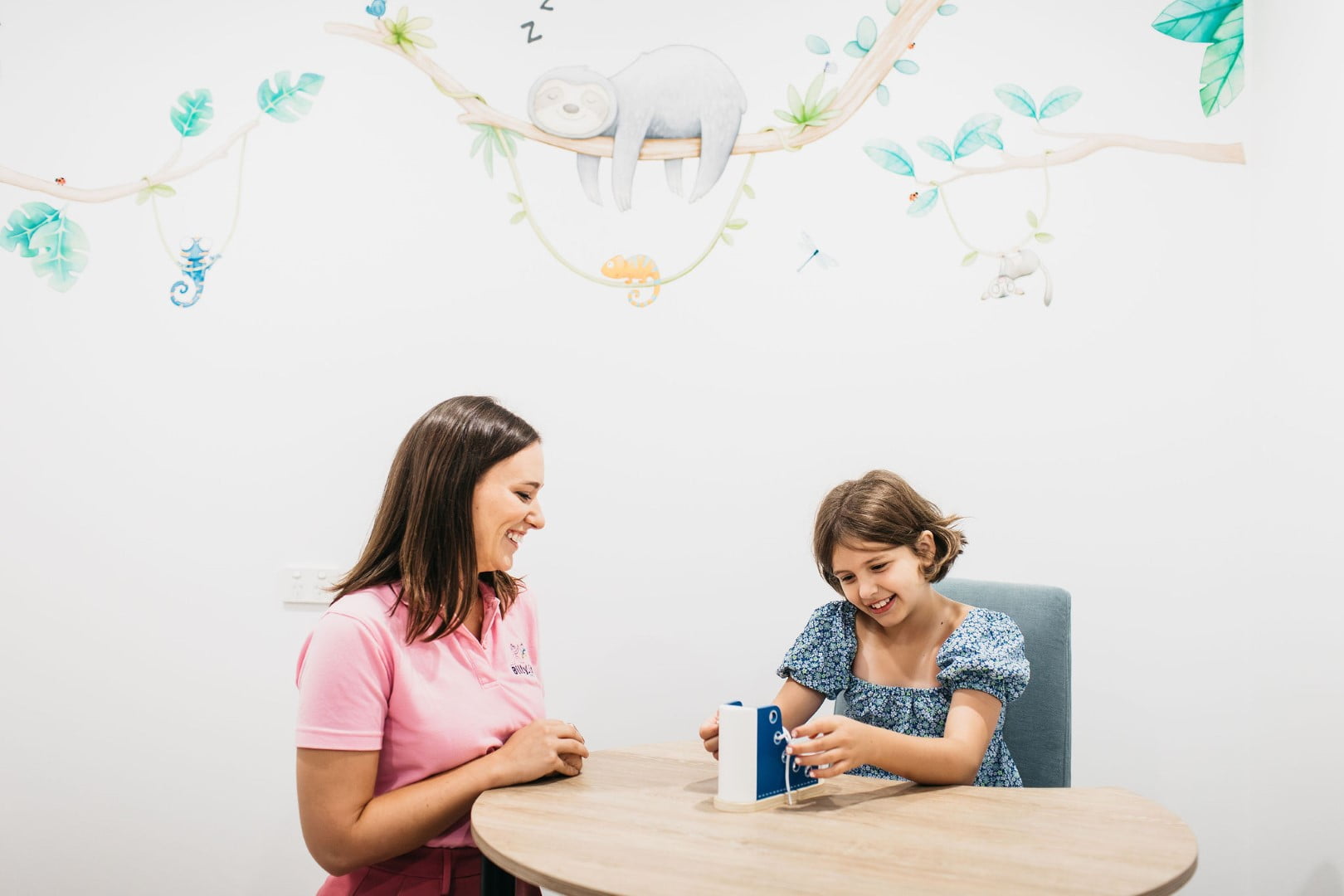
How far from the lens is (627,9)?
7.75 feet

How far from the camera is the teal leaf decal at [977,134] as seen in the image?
2.22 metres

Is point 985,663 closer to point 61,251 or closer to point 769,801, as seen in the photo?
point 769,801

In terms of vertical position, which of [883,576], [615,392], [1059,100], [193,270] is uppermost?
[1059,100]

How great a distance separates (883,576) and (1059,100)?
124cm

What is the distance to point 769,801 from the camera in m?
1.30

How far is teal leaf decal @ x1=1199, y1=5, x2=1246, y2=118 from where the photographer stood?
6.91ft

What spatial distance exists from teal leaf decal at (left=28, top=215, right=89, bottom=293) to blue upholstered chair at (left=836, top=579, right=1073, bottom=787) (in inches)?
82.5

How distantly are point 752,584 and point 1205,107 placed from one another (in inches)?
55.4

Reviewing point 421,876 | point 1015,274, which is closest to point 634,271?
point 1015,274

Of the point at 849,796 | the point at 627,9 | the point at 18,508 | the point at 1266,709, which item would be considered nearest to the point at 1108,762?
the point at 1266,709

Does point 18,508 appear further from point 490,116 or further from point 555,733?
point 555,733

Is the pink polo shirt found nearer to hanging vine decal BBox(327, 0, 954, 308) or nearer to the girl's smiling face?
the girl's smiling face

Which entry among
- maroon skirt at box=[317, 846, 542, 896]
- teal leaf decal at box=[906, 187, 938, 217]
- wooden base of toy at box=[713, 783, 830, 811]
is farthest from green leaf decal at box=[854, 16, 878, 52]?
maroon skirt at box=[317, 846, 542, 896]

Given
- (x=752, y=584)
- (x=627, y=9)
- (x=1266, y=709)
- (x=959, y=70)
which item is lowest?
(x=1266, y=709)
